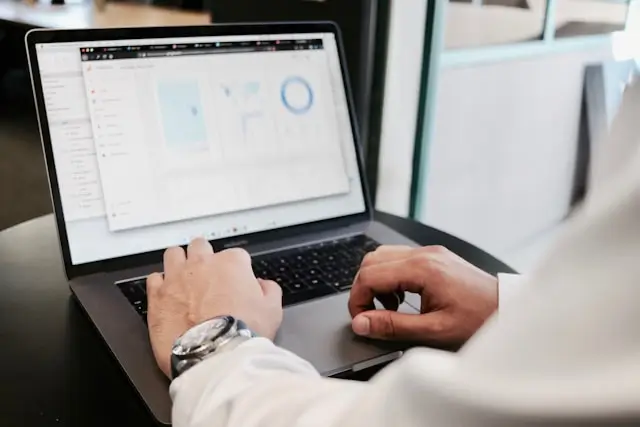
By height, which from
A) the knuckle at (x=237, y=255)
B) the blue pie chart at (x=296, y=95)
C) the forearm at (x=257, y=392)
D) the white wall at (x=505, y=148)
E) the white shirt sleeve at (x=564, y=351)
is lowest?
the white wall at (x=505, y=148)

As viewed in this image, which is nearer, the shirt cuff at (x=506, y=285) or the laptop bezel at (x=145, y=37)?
the shirt cuff at (x=506, y=285)

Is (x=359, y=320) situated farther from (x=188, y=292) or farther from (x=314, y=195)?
(x=314, y=195)

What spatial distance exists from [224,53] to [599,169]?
70cm

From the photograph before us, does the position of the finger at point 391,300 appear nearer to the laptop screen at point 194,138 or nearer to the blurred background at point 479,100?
the laptop screen at point 194,138

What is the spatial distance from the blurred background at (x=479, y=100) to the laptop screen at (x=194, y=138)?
31 cm

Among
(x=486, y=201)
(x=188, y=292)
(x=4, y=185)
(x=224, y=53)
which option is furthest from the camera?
(x=4, y=185)

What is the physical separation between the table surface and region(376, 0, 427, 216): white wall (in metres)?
1.14

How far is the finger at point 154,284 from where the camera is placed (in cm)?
76

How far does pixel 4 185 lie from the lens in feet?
9.57

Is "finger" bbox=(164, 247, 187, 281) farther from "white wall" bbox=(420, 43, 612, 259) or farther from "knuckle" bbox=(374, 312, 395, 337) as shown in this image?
"white wall" bbox=(420, 43, 612, 259)

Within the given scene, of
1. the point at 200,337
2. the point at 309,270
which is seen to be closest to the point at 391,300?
the point at 309,270

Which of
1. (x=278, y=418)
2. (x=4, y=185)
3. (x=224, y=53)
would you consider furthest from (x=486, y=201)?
(x=4, y=185)

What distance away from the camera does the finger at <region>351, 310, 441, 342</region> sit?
0.75 m

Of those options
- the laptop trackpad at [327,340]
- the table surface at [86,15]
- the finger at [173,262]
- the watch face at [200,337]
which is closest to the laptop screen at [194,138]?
the finger at [173,262]
